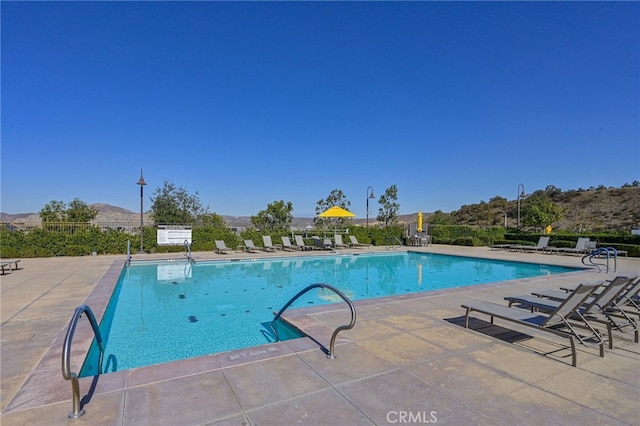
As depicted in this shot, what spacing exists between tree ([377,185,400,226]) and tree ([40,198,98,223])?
86.2 feet

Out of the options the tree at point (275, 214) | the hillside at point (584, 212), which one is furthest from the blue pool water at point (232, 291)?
the hillside at point (584, 212)

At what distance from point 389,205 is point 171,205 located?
56.9 ft

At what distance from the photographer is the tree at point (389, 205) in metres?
28.0

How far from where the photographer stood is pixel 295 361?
10.3ft

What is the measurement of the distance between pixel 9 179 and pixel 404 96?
72.2 ft

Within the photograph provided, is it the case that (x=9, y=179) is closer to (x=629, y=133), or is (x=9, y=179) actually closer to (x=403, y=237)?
(x=403, y=237)

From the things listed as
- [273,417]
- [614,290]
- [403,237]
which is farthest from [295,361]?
[403,237]

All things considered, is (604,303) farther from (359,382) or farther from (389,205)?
(389,205)

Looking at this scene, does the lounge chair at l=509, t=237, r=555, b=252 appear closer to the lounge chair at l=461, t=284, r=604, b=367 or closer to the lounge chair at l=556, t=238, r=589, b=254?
the lounge chair at l=556, t=238, r=589, b=254

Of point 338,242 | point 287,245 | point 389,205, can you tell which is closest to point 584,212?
point 389,205

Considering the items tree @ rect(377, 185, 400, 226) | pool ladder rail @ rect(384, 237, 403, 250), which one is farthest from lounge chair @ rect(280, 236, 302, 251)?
tree @ rect(377, 185, 400, 226)

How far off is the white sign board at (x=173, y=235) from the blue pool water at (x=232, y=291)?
3.14m

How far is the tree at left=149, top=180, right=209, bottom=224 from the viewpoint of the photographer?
24.0 meters

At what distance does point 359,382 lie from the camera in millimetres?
2684
